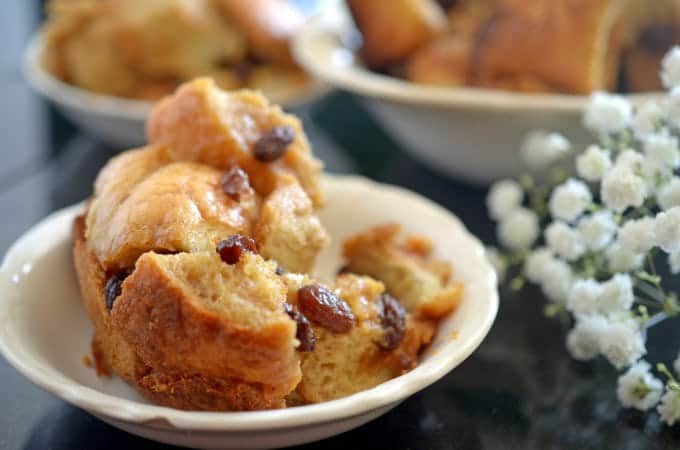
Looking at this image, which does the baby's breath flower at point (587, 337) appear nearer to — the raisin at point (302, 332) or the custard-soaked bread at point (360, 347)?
the custard-soaked bread at point (360, 347)

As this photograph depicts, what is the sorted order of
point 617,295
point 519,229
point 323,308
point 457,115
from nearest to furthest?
point 323,308 → point 617,295 → point 519,229 → point 457,115

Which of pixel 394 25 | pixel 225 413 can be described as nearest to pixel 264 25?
pixel 394 25

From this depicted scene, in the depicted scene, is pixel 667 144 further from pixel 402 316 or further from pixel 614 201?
pixel 402 316

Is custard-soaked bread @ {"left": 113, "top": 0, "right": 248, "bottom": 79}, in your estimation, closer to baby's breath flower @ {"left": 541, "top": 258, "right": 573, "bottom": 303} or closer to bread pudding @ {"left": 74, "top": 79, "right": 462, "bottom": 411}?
bread pudding @ {"left": 74, "top": 79, "right": 462, "bottom": 411}

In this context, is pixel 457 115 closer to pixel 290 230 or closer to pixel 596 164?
pixel 596 164

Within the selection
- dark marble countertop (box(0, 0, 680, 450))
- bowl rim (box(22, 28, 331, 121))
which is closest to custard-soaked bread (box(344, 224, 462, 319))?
dark marble countertop (box(0, 0, 680, 450))

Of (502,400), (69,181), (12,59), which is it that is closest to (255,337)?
(502,400)
